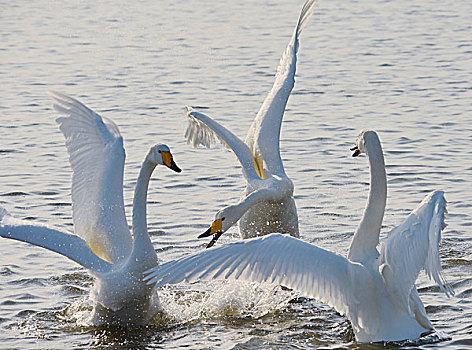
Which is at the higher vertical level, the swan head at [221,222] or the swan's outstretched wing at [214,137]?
the swan's outstretched wing at [214,137]

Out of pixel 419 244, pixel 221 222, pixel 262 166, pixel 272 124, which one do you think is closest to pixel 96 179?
pixel 221 222

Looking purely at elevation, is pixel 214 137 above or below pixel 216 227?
above

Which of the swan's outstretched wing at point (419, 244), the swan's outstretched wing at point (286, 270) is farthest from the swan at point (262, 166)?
the swan's outstretched wing at point (419, 244)

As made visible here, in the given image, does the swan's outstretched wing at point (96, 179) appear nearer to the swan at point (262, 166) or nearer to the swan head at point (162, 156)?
the swan head at point (162, 156)

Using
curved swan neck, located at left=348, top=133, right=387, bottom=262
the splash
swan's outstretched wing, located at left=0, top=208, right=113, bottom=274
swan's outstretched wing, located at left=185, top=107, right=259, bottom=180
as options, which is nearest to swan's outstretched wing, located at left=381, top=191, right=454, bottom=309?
curved swan neck, located at left=348, top=133, right=387, bottom=262

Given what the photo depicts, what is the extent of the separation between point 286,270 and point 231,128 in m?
7.26

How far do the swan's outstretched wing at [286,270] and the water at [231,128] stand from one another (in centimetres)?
56

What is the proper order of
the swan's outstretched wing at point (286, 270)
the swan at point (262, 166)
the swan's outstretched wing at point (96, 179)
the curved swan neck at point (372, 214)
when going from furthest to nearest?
1. the swan at point (262, 166)
2. the swan's outstretched wing at point (96, 179)
3. the curved swan neck at point (372, 214)
4. the swan's outstretched wing at point (286, 270)

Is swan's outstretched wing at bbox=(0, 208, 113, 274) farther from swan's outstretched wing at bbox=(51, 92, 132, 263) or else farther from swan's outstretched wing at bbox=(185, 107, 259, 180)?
swan's outstretched wing at bbox=(185, 107, 259, 180)

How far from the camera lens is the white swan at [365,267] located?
700cm

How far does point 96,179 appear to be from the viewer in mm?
8773

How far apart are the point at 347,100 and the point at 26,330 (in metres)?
8.83

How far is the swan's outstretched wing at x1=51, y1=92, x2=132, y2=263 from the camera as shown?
860 centimetres

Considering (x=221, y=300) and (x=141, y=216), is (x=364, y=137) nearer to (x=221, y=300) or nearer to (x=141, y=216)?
(x=141, y=216)
